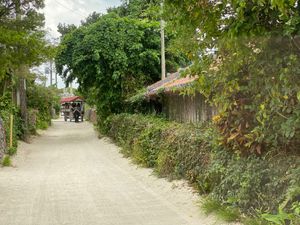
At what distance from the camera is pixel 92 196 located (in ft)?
29.9

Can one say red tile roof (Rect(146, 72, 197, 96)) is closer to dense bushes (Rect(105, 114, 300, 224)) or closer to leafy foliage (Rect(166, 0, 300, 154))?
leafy foliage (Rect(166, 0, 300, 154))

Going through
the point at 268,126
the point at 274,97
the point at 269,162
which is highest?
the point at 274,97

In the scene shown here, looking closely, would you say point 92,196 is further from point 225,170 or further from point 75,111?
point 75,111

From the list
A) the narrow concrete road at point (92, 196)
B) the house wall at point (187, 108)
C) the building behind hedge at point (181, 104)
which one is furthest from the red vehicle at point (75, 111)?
the narrow concrete road at point (92, 196)

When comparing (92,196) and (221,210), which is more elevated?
(221,210)

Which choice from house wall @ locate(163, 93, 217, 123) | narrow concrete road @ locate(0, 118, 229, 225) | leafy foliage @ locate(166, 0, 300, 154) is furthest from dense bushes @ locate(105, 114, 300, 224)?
house wall @ locate(163, 93, 217, 123)

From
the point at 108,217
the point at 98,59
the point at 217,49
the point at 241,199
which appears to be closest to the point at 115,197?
the point at 108,217

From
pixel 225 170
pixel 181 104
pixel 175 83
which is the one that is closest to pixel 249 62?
pixel 225 170

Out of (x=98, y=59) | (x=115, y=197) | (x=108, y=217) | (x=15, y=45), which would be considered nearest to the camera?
(x=108, y=217)

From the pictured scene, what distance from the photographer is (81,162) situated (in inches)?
616

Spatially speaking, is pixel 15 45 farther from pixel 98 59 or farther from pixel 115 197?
pixel 98 59

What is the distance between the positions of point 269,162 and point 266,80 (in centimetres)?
112

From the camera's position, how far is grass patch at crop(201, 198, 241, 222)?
6336mm

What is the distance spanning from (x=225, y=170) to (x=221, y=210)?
62cm
